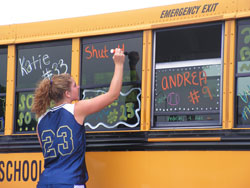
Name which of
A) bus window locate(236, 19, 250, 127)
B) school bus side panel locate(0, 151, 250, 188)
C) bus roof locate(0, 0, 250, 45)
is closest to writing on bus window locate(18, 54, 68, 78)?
bus roof locate(0, 0, 250, 45)

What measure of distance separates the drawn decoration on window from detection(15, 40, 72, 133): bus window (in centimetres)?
47

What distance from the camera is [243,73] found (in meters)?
3.67

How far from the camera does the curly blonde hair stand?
3.59m

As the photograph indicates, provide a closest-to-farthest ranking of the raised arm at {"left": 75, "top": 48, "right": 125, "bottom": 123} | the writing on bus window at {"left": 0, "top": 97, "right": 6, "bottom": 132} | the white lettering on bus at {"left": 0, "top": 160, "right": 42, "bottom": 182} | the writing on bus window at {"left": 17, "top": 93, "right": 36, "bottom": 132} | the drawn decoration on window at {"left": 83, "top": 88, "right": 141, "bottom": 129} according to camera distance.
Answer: the raised arm at {"left": 75, "top": 48, "right": 125, "bottom": 123}, the drawn decoration on window at {"left": 83, "top": 88, "right": 141, "bottom": 129}, the white lettering on bus at {"left": 0, "top": 160, "right": 42, "bottom": 182}, the writing on bus window at {"left": 17, "top": 93, "right": 36, "bottom": 132}, the writing on bus window at {"left": 0, "top": 97, "right": 6, "bottom": 132}

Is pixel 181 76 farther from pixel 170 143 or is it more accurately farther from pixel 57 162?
pixel 57 162

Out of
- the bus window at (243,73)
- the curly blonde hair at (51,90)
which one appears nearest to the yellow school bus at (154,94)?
the bus window at (243,73)

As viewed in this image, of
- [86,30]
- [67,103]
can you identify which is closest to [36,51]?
[86,30]

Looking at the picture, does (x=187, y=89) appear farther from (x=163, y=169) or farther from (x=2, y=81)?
(x=2, y=81)

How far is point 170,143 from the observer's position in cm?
381

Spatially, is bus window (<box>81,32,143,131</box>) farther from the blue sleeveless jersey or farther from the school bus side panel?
the blue sleeveless jersey

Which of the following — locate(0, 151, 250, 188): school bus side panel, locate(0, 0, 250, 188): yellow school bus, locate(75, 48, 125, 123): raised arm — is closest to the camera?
locate(75, 48, 125, 123): raised arm

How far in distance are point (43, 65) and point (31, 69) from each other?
0.13 meters

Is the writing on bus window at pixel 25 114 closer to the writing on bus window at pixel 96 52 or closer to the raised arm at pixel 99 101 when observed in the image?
the writing on bus window at pixel 96 52

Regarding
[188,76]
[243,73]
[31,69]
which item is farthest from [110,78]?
[243,73]
